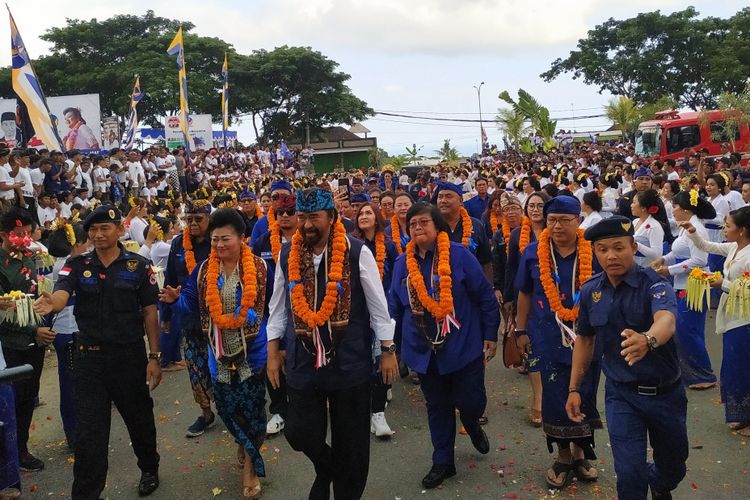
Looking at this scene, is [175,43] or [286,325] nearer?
[286,325]

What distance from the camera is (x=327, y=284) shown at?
162 inches

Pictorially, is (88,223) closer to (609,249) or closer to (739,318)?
(609,249)

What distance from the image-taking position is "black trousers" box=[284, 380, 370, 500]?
411cm

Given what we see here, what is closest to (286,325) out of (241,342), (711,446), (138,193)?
(241,342)

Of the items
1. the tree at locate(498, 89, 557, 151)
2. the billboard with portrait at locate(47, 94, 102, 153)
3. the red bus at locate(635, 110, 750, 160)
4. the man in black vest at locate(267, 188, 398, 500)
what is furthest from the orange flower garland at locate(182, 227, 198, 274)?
the tree at locate(498, 89, 557, 151)

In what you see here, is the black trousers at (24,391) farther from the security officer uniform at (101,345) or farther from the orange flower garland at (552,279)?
the orange flower garland at (552,279)

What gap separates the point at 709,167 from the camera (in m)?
15.3

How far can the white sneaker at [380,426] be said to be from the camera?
5.79 meters

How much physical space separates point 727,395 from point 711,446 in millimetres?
479

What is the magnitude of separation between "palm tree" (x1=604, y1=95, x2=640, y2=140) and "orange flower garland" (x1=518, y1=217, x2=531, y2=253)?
37.4 metres

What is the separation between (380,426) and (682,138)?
25.3 metres

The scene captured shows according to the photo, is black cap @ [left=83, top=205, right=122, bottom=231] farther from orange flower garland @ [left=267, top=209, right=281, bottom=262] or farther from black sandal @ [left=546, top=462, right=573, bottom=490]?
black sandal @ [left=546, top=462, right=573, bottom=490]

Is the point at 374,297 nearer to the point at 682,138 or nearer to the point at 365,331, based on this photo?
the point at 365,331

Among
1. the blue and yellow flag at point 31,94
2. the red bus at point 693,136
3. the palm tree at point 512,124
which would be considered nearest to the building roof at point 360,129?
the palm tree at point 512,124
